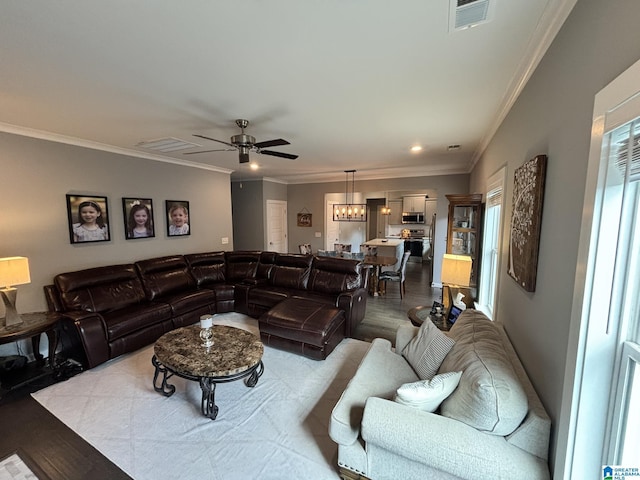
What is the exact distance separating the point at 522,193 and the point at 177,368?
298 centimetres

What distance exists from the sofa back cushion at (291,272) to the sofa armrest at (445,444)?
119 inches

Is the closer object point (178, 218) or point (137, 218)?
point (137, 218)

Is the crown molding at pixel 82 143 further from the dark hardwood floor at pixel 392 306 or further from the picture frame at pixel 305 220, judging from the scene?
the dark hardwood floor at pixel 392 306

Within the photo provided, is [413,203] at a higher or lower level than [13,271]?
higher

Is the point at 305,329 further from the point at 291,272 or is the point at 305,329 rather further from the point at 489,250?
the point at 489,250

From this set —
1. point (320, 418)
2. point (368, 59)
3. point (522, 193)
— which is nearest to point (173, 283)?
point (320, 418)

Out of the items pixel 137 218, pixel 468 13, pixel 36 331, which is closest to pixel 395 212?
pixel 137 218

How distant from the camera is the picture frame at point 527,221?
1567mm

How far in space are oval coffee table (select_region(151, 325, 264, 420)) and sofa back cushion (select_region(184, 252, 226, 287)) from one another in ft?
6.72

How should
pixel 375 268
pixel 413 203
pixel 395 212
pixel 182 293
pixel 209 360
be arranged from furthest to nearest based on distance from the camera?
pixel 395 212, pixel 413 203, pixel 375 268, pixel 182 293, pixel 209 360

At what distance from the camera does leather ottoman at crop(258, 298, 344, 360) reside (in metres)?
3.08

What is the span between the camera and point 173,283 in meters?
4.31

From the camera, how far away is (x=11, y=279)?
2.65 metres

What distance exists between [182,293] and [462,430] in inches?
159
